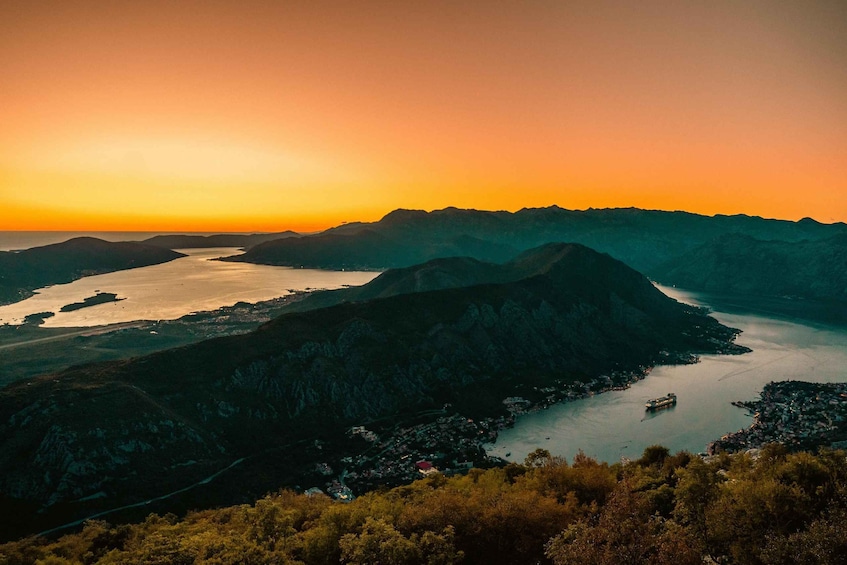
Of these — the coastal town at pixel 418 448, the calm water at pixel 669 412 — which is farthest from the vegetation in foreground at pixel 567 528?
the calm water at pixel 669 412

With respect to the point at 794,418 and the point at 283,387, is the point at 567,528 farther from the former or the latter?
the point at 794,418

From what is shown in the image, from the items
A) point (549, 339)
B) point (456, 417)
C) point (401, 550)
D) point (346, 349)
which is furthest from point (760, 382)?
point (401, 550)

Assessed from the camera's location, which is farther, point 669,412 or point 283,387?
point 669,412

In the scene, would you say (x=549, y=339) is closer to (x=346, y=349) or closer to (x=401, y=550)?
(x=346, y=349)

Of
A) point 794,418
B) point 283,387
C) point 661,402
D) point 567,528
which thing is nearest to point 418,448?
point 283,387

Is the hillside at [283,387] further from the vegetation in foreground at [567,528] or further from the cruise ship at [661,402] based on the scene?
the vegetation in foreground at [567,528]

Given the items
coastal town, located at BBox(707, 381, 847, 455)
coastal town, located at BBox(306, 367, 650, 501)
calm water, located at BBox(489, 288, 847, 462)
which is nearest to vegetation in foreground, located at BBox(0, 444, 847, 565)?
coastal town, located at BBox(306, 367, 650, 501)
